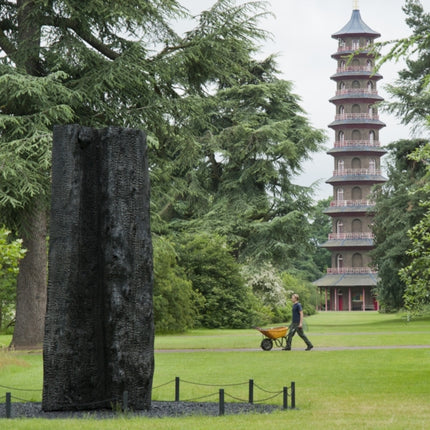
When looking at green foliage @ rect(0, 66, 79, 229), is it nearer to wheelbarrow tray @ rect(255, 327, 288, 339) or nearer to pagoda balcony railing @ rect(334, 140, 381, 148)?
wheelbarrow tray @ rect(255, 327, 288, 339)

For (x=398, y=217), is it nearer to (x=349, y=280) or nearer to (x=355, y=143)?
(x=349, y=280)

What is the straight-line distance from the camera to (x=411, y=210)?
123ft

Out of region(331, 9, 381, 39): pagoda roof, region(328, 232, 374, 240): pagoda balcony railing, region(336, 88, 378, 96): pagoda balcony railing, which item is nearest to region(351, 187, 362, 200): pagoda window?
region(328, 232, 374, 240): pagoda balcony railing

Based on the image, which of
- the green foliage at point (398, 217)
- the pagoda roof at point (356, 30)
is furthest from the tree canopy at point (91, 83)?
the pagoda roof at point (356, 30)

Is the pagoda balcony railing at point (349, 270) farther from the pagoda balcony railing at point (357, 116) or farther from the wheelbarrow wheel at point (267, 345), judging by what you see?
the wheelbarrow wheel at point (267, 345)

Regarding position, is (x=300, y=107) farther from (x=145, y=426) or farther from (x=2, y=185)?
(x=145, y=426)

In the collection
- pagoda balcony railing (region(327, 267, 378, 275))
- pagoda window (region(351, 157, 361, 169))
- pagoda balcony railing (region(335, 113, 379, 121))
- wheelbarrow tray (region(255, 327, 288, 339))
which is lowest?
wheelbarrow tray (region(255, 327, 288, 339))

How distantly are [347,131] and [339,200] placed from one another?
5.25 m

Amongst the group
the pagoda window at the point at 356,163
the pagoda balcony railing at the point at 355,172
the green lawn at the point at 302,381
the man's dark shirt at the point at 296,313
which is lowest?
the green lawn at the point at 302,381

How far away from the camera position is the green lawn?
29.6ft

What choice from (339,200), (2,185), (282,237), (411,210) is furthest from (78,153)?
(339,200)

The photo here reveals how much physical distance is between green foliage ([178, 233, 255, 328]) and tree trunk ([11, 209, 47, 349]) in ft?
45.4

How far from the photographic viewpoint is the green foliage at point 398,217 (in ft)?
123

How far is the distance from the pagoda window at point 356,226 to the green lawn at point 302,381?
1716 inches
